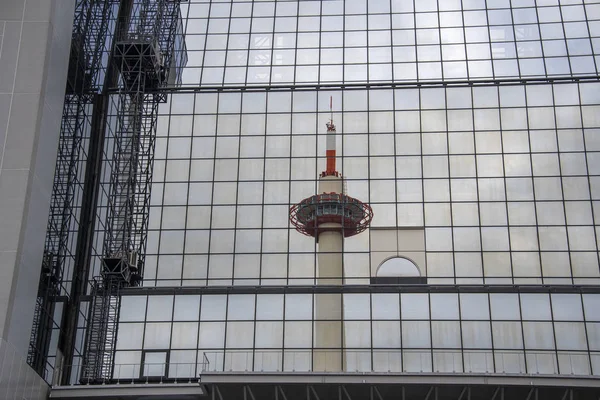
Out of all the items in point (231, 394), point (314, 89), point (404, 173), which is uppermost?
point (314, 89)

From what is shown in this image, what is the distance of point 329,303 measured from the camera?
60.1m

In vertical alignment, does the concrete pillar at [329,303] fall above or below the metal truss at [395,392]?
above

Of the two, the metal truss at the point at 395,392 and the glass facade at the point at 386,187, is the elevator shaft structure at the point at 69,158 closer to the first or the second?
the glass facade at the point at 386,187

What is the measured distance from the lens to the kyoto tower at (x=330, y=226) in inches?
2338

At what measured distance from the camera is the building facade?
5869 cm

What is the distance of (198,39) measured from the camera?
72438 mm

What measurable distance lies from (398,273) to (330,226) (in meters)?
5.29

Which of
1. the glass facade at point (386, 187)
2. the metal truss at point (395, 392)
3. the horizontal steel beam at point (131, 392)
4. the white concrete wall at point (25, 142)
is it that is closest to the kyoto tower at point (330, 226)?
the glass facade at point (386, 187)

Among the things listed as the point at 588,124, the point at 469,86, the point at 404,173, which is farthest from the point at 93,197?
the point at 588,124

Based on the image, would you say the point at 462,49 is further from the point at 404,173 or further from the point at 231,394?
the point at 231,394

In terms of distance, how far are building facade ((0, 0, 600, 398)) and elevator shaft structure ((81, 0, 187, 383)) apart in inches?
10.6

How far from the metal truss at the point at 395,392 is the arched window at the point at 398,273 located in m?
10.4

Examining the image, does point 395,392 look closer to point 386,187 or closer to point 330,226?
point 330,226

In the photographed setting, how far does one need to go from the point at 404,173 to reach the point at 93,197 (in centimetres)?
2050
